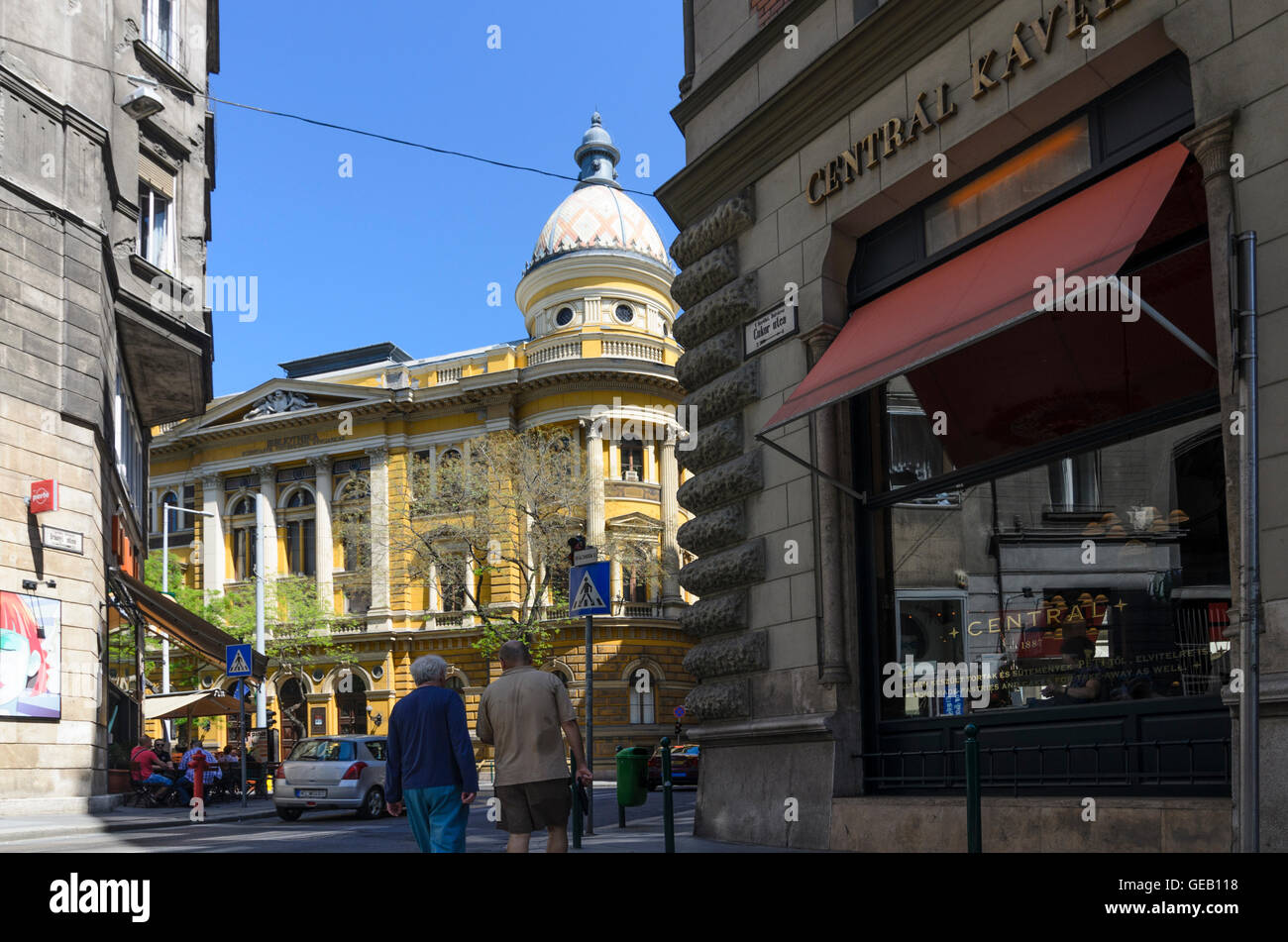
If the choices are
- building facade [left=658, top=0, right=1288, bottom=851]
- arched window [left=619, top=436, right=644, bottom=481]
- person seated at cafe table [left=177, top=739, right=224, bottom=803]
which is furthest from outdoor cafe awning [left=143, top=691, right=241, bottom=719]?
→ arched window [left=619, top=436, right=644, bottom=481]

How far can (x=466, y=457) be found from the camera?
176 ft

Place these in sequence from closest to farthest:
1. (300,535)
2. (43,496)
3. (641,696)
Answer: (43,496)
(641,696)
(300,535)

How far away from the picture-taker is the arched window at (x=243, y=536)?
60531mm

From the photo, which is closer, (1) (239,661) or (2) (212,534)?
(1) (239,661)

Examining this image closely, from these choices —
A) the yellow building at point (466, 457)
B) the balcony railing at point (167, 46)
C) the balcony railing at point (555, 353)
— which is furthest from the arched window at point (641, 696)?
the balcony railing at point (167, 46)

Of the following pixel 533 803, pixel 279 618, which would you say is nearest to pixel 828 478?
pixel 533 803

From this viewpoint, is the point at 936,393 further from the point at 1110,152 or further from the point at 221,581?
the point at 221,581

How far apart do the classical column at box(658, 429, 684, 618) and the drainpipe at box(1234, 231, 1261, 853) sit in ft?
150

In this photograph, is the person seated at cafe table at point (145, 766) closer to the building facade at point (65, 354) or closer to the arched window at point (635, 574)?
the building facade at point (65, 354)

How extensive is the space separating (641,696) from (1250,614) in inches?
1867

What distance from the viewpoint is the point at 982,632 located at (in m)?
10.6

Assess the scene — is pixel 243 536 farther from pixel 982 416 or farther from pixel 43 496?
pixel 982 416
